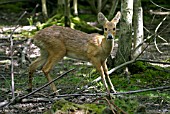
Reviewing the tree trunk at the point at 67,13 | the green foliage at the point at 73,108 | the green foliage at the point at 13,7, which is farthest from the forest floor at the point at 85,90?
the green foliage at the point at 13,7

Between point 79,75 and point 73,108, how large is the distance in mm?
4225

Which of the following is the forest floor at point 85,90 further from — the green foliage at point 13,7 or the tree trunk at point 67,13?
the green foliage at point 13,7

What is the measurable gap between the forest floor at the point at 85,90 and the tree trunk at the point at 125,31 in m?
0.41

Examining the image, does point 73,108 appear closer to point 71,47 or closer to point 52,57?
point 52,57

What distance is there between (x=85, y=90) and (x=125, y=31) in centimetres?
169

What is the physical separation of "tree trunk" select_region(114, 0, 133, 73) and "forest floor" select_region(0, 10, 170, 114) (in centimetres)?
41

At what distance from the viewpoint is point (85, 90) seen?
777cm

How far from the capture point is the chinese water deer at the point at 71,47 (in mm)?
8195

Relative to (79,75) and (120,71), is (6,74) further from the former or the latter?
(120,71)

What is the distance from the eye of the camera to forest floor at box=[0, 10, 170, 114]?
6.07 metres

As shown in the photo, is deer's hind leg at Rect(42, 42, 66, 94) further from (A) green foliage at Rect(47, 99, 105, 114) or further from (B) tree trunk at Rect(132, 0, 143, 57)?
(A) green foliage at Rect(47, 99, 105, 114)

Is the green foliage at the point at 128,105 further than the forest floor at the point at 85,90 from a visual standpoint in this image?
No

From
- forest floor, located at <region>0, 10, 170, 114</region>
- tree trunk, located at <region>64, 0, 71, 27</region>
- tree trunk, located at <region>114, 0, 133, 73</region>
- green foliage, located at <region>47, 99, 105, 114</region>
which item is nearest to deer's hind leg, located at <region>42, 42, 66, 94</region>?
forest floor, located at <region>0, 10, 170, 114</region>

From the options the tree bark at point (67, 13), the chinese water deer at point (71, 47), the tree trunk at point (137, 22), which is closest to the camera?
the chinese water deer at point (71, 47)
